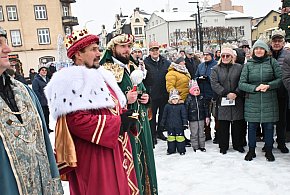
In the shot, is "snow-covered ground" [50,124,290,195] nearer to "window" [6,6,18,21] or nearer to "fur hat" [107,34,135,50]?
"fur hat" [107,34,135,50]

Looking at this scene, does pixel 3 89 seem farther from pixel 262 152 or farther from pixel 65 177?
pixel 262 152

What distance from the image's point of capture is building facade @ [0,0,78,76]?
3572 cm

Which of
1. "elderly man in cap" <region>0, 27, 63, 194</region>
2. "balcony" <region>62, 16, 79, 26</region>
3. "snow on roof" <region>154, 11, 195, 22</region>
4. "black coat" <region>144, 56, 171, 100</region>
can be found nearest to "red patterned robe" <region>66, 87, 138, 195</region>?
"elderly man in cap" <region>0, 27, 63, 194</region>

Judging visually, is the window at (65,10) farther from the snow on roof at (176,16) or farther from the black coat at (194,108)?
the black coat at (194,108)

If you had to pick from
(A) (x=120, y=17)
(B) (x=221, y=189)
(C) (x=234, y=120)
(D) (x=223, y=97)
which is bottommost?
(B) (x=221, y=189)

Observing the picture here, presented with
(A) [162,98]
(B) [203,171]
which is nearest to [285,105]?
(B) [203,171]

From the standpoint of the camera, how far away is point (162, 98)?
6809mm

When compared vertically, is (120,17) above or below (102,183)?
above

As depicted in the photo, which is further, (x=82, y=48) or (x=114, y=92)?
(x=114, y=92)

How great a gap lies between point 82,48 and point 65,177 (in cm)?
104

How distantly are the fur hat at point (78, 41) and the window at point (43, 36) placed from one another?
3729 centimetres

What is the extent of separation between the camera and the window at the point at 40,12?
37.1 meters

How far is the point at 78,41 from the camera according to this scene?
8.16ft

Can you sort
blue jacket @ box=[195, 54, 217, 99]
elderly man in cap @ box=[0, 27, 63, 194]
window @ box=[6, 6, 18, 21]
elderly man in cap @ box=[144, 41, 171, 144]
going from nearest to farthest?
elderly man in cap @ box=[0, 27, 63, 194]
blue jacket @ box=[195, 54, 217, 99]
elderly man in cap @ box=[144, 41, 171, 144]
window @ box=[6, 6, 18, 21]
